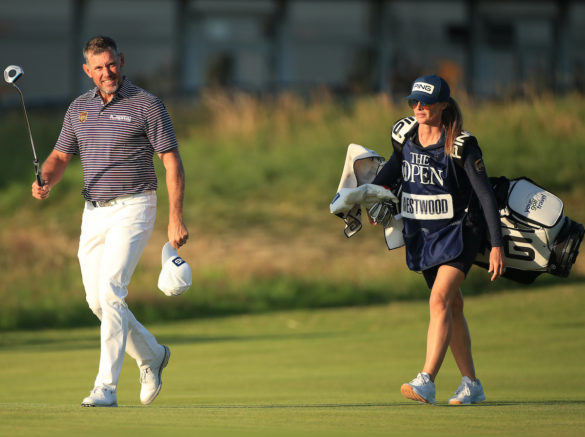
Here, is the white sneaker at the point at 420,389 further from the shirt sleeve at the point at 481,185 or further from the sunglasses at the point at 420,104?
the sunglasses at the point at 420,104

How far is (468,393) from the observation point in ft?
23.9

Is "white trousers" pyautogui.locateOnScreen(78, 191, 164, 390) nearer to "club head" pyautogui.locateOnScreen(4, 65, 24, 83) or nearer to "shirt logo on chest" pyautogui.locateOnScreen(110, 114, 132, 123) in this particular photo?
"shirt logo on chest" pyautogui.locateOnScreen(110, 114, 132, 123)

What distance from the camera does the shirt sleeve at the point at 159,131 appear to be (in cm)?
706

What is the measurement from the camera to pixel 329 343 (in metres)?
12.3

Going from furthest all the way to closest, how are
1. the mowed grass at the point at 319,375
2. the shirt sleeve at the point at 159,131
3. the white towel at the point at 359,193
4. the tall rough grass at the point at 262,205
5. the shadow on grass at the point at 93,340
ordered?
1. the tall rough grass at the point at 262,205
2. the shadow on grass at the point at 93,340
3. the white towel at the point at 359,193
4. the shirt sleeve at the point at 159,131
5. the mowed grass at the point at 319,375

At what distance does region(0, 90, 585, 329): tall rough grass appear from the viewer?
17.2m

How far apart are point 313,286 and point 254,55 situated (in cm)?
1270

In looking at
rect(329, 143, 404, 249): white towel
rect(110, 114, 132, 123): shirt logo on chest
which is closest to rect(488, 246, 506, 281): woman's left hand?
rect(329, 143, 404, 249): white towel

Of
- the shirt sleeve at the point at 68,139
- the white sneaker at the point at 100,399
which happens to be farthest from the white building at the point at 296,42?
the white sneaker at the point at 100,399

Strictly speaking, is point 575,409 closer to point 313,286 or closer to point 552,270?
point 552,270

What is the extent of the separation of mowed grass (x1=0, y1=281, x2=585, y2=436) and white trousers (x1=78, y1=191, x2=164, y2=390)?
0.36 metres

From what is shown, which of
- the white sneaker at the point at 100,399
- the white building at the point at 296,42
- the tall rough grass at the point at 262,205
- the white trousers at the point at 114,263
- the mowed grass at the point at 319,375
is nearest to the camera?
the mowed grass at the point at 319,375

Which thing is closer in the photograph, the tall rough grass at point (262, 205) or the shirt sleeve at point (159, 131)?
the shirt sleeve at point (159, 131)

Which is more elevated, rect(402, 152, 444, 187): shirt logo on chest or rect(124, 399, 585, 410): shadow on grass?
rect(402, 152, 444, 187): shirt logo on chest
